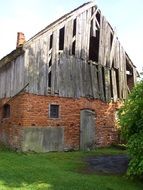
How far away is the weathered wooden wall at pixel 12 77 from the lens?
67.8ft

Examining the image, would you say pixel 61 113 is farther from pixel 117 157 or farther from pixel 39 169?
pixel 39 169

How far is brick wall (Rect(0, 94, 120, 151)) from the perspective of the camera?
20047 mm

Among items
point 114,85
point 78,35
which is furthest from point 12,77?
point 114,85

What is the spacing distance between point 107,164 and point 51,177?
439 cm

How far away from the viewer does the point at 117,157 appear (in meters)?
18.5

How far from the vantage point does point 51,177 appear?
1270 centimetres

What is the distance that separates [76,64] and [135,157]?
10.9 meters

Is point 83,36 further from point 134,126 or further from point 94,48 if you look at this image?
point 134,126

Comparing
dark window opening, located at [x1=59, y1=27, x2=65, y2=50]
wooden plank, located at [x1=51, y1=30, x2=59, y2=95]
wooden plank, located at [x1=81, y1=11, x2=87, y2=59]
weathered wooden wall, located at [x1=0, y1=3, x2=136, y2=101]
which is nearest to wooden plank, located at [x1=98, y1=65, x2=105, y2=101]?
weathered wooden wall, located at [x1=0, y1=3, x2=136, y2=101]

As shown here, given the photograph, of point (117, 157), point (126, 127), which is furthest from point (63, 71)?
point (126, 127)

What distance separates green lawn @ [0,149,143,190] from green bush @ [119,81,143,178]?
865mm

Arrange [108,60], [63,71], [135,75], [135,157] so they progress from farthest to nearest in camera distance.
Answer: [135,75]
[108,60]
[63,71]
[135,157]

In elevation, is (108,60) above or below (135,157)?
above

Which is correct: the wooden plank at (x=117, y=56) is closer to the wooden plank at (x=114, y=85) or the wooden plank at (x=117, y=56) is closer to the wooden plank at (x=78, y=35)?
the wooden plank at (x=114, y=85)
